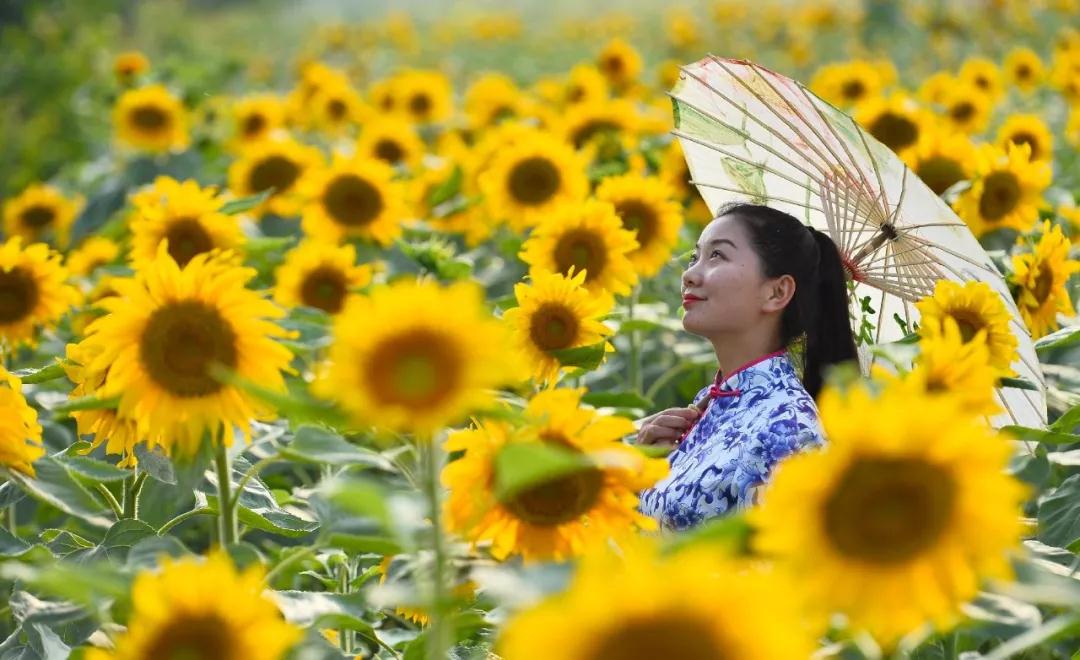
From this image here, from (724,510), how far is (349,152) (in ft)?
11.4

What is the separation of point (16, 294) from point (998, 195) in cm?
211

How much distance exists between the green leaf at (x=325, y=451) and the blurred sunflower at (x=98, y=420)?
355mm

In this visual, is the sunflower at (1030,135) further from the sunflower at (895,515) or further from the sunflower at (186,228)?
the sunflower at (895,515)

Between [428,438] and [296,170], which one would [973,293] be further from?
[296,170]

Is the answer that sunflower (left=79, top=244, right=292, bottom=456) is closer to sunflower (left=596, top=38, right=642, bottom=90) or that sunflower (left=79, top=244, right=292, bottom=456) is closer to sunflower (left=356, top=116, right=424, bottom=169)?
sunflower (left=356, top=116, right=424, bottom=169)

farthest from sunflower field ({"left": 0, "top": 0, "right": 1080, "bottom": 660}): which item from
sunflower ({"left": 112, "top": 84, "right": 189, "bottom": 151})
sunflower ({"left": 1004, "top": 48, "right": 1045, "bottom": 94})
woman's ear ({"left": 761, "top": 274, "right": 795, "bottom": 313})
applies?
sunflower ({"left": 1004, "top": 48, "right": 1045, "bottom": 94})

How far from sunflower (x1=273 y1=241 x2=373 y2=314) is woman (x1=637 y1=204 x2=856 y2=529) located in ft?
3.90

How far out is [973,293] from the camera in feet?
6.44

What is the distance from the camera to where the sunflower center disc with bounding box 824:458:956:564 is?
1.07 metres

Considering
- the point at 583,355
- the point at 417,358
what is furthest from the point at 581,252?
the point at 417,358

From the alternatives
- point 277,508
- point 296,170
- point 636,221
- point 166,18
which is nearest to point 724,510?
point 277,508

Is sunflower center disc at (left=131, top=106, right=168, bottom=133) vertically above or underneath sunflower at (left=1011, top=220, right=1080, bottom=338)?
above

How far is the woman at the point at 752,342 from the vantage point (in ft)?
6.86

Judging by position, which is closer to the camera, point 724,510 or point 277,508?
point 277,508
